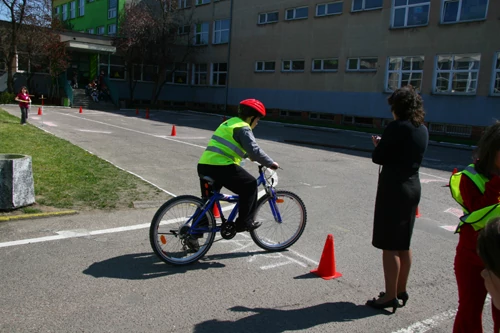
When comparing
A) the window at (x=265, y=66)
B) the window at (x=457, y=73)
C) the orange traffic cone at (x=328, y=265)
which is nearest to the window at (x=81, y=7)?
the window at (x=265, y=66)

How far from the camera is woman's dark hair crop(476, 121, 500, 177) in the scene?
2801 millimetres

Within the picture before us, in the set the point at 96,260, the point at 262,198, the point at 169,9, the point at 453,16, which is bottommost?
the point at 96,260

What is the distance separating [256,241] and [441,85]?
2166 cm

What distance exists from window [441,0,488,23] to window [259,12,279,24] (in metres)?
12.9

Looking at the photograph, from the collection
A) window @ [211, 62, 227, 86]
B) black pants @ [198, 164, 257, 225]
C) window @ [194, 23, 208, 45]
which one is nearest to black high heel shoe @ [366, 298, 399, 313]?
black pants @ [198, 164, 257, 225]

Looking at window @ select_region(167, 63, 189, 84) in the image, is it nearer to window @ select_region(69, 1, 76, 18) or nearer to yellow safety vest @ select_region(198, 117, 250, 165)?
window @ select_region(69, 1, 76, 18)

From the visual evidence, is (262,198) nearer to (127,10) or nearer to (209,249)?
(209,249)

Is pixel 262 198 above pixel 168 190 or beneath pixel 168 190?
above

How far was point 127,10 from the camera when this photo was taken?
35.8 m

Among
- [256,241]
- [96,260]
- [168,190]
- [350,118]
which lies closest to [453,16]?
[350,118]

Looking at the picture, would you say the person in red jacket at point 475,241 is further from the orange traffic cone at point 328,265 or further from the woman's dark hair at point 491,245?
the orange traffic cone at point 328,265

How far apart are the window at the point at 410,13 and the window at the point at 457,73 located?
2509mm

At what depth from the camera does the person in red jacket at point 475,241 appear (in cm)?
281

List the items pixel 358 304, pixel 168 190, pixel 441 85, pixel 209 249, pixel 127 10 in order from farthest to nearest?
1. pixel 127 10
2. pixel 441 85
3. pixel 168 190
4. pixel 209 249
5. pixel 358 304
